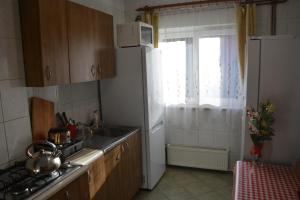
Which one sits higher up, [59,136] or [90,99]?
[90,99]

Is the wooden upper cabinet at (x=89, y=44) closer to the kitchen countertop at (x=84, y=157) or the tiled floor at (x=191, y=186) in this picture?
the kitchen countertop at (x=84, y=157)

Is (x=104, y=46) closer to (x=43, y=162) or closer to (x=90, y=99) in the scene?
(x=90, y=99)

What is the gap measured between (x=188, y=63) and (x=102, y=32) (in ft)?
4.15

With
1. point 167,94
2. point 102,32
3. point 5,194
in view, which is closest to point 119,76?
point 102,32

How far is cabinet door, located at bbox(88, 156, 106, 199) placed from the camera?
197 cm

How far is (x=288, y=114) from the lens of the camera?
7.51 ft

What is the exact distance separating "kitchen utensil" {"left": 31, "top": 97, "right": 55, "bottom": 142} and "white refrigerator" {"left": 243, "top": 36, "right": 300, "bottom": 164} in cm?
181

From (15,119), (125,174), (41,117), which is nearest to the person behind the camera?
(15,119)

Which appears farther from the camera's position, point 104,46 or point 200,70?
point 200,70

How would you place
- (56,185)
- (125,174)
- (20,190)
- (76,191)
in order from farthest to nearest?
(125,174) → (76,191) → (56,185) → (20,190)

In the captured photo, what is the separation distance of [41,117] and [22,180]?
2.12 feet

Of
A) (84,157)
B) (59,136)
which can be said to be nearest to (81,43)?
(59,136)

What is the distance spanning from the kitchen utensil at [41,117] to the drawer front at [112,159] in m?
0.57

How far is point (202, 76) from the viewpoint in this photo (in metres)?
3.30
